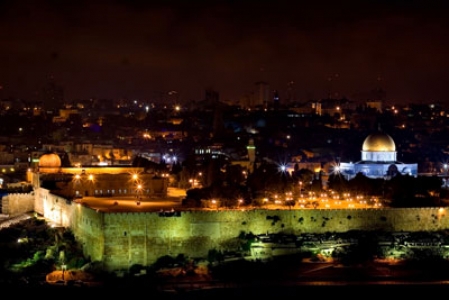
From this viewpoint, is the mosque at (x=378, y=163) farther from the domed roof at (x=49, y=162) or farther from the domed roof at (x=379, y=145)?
the domed roof at (x=49, y=162)

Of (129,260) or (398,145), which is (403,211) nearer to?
(129,260)

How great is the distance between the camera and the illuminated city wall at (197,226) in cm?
2545

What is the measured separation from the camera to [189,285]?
24359mm

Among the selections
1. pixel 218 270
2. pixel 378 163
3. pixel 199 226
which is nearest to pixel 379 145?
pixel 378 163

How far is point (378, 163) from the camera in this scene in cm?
4275

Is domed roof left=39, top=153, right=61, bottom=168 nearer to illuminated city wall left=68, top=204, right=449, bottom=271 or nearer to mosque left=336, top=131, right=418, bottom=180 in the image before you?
illuminated city wall left=68, top=204, right=449, bottom=271

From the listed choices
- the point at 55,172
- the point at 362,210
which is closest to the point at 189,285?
the point at 362,210

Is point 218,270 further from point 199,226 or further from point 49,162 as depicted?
point 49,162

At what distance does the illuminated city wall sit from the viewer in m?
25.5

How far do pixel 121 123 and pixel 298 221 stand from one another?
49.2m

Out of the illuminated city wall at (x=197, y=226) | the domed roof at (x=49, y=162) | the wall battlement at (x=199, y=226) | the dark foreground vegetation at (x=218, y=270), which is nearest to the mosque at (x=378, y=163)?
the domed roof at (x=49, y=162)

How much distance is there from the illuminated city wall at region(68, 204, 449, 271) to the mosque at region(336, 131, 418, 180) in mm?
14176

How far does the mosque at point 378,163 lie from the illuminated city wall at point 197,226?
1418 cm

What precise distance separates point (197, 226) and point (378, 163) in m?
18.1
